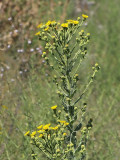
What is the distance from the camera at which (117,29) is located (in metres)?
6.55

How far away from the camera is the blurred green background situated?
11.3 ft

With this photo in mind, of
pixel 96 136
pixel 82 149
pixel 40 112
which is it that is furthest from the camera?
pixel 96 136

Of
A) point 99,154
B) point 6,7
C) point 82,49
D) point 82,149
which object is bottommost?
point 82,149

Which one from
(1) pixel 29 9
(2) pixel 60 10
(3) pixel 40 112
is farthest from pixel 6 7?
(3) pixel 40 112

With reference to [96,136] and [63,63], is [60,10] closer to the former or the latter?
[96,136]

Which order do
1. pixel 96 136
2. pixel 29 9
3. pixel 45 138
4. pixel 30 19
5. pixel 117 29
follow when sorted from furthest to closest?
pixel 117 29, pixel 29 9, pixel 30 19, pixel 96 136, pixel 45 138

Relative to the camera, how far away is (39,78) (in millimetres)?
3885

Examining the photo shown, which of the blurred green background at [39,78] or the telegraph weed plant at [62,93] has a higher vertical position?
the blurred green background at [39,78]

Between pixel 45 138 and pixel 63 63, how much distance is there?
61 centimetres

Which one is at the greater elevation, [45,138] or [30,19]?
[30,19]

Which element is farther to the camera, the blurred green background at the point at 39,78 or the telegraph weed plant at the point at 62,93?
the blurred green background at the point at 39,78

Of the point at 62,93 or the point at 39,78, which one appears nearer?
the point at 62,93

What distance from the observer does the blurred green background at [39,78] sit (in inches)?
135

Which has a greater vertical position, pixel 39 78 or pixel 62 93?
pixel 39 78
